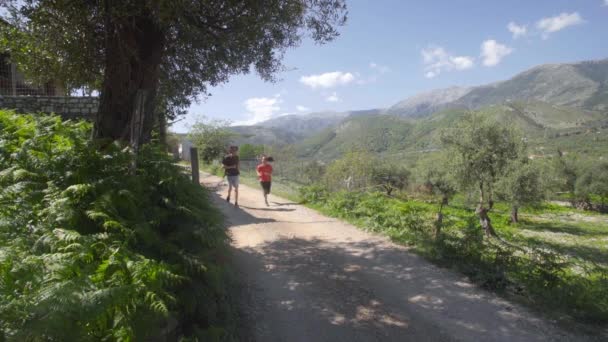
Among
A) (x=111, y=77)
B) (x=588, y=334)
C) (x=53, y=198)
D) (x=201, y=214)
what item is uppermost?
Answer: (x=111, y=77)

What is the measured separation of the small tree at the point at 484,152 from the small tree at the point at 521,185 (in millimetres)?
502

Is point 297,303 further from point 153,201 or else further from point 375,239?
point 375,239

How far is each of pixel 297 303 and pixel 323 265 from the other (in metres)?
1.53

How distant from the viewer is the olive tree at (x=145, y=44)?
5.62m

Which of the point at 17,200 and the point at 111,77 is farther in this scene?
the point at 111,77

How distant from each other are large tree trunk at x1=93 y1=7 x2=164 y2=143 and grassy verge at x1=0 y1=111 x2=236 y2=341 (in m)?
0.46

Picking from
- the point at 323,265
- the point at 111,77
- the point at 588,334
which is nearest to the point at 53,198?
the point at 111,77

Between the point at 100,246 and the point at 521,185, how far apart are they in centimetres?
2893

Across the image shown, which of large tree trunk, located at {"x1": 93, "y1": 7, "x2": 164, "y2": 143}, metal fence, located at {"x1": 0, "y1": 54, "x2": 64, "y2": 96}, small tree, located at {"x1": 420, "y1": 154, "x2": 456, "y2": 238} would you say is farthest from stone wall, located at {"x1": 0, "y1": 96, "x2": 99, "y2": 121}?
small tree, located at {"x1": 420, "y1": 154, "x2": 456, "y2": 238}

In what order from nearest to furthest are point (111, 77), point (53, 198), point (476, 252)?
point (53, 198), point (111, 77), point (476, 252)

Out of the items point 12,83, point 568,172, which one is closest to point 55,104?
point 12,83

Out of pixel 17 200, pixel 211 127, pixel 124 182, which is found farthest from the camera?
pixel 211 127

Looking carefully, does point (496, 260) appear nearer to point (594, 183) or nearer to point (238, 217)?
point (238, 217)

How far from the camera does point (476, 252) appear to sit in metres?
6.41
